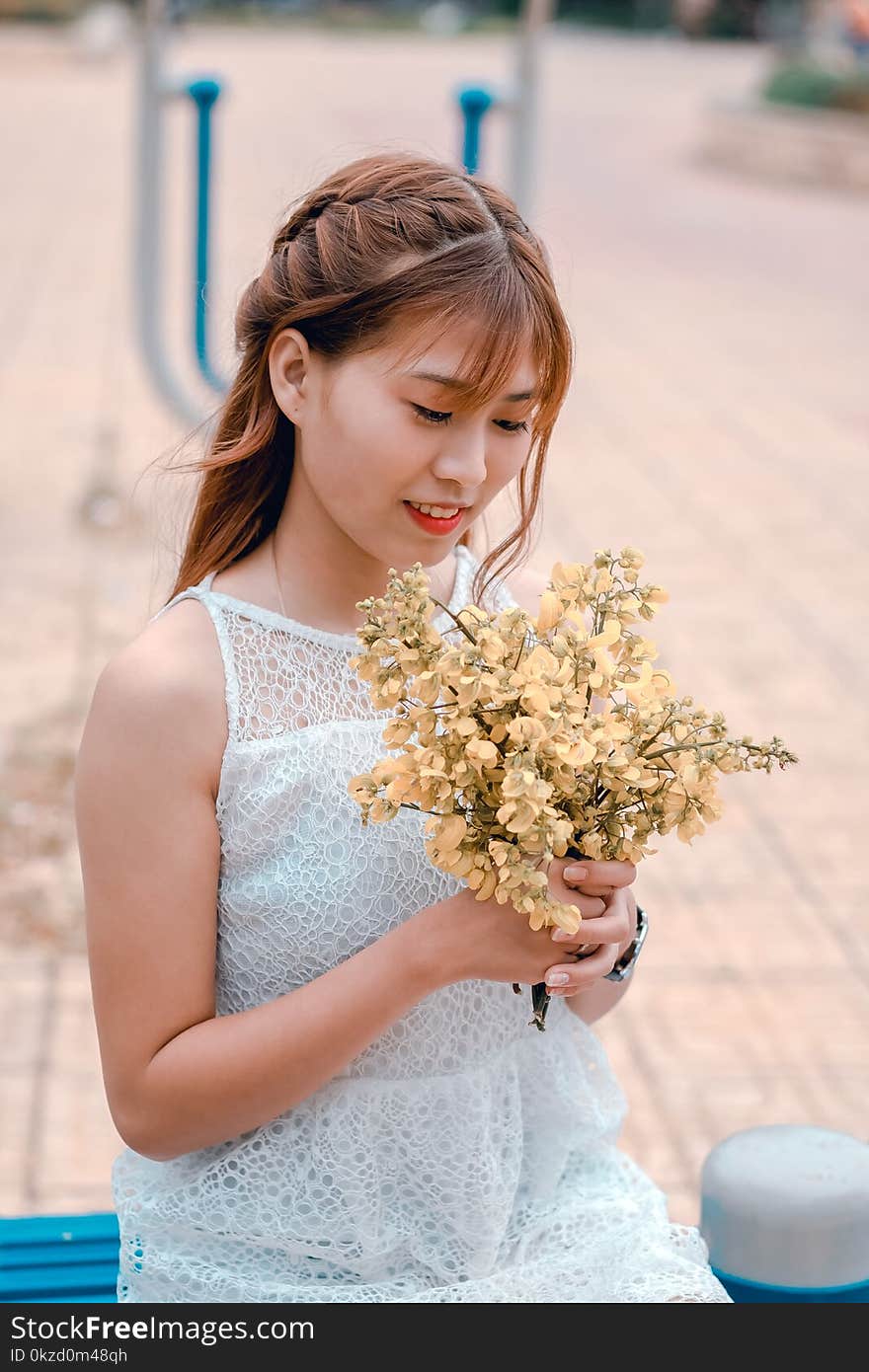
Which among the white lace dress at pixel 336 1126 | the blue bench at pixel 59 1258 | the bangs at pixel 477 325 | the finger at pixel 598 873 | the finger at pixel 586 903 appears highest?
the bangs at pixel 477 325

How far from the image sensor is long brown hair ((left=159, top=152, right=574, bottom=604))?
64.7 inches

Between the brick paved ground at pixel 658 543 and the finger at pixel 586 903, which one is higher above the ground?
the finger at pixel 586 903

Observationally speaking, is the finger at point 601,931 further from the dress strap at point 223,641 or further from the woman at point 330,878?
the dress strap at point 223,641

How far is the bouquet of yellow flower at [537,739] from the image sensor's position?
1.40 metres

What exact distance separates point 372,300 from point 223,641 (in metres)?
0.35

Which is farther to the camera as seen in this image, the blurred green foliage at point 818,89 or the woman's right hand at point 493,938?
the blurred green foliage at point 818,89

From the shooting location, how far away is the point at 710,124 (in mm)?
20703

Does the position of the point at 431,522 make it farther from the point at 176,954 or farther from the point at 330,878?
the point at 176,954

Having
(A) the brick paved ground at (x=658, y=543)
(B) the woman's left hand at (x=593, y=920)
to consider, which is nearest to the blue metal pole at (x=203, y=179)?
(A) the brick paved ground at (x=658, y=543)

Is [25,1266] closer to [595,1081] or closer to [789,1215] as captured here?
[595,1081]

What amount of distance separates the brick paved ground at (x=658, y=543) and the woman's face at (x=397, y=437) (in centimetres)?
38

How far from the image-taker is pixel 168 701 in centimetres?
165

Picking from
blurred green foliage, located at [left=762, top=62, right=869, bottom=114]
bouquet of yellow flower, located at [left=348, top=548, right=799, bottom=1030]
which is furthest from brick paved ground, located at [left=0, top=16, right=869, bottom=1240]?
blurred green foliage, located at [left=762, top=62, right=869, bottom=114]

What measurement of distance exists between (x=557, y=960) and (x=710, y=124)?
20505mm
